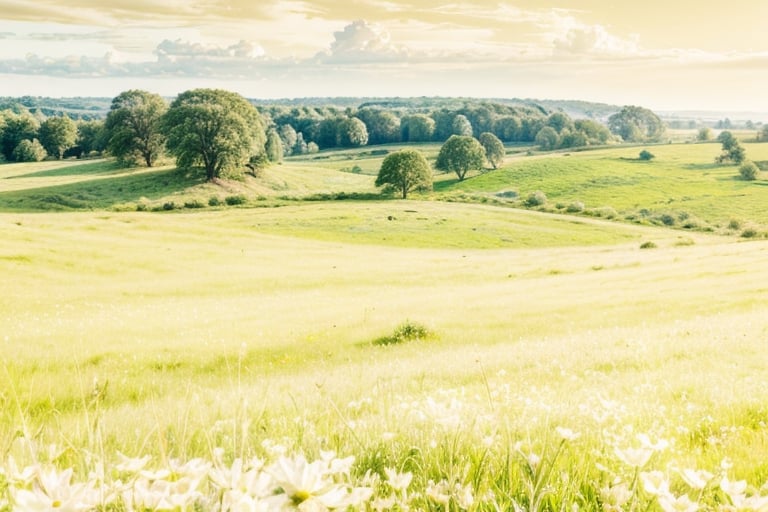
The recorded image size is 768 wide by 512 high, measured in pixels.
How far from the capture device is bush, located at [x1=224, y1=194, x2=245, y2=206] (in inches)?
4121

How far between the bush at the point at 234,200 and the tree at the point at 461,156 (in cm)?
5423

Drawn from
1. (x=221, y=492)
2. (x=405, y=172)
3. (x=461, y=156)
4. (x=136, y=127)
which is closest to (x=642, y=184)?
(x=461, y=156)

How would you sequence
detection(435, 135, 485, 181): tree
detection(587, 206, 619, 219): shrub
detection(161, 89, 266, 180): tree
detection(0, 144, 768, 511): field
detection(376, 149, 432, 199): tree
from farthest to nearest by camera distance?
detection(435, 135, 485, 181): tree, detection(376, 149, 432, 199): tree, detection(587, 206, 619, 219): shrub, detection(161, 89, 266, 180): tree, detection(0, 144, 768, 511): field

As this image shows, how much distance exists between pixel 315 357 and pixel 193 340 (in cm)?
520

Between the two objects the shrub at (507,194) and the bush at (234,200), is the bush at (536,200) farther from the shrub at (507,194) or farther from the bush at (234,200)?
the bush at (234,200)

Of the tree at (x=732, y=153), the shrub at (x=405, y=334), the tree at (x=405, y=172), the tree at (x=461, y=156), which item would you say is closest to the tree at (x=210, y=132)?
the tree at (x=405, y=172)

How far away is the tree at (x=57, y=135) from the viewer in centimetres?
14688

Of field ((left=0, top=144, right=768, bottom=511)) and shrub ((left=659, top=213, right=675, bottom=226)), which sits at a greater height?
field ((left=0, top=144, right=768, bottom=511))

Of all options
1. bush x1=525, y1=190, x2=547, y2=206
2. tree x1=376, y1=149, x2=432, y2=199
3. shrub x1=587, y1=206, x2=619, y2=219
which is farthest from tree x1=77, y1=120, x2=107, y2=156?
shrub x1=587, y1=206, x2=619, y2=219

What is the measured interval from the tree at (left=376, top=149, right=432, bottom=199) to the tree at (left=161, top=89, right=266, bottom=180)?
2523cm

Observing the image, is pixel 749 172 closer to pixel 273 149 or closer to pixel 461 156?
pixel 461 156

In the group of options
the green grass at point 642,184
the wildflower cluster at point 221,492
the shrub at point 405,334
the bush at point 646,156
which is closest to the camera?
the wildflower cluster at point 221,492

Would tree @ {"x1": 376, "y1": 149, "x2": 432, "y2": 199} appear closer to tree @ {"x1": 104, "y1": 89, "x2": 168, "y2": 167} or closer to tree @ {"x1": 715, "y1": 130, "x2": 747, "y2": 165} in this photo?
tree @ {"x1": 104, "y1": 89, "x2": 168, "y2": 167}

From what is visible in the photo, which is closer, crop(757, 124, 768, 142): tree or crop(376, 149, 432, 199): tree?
crop(376, 149, 432, 199): tree
